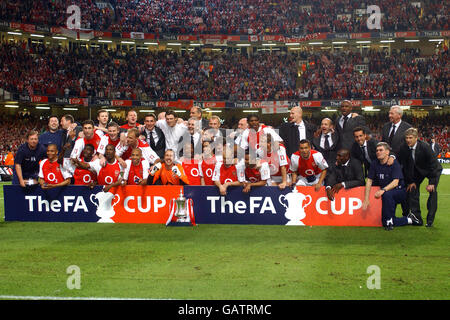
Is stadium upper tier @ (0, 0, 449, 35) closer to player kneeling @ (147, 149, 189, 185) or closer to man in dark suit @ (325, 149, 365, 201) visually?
player kneeling @ (147, 149, 189, 185)

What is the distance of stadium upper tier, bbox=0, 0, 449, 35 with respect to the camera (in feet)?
142

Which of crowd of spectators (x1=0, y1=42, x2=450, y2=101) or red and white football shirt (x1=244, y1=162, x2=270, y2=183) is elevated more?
crowd of spectators (x1=0, y1=42, x2=450, y2=101)

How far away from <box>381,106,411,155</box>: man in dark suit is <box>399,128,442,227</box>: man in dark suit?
1.24 feet

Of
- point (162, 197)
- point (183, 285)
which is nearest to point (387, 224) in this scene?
point (162, 197)

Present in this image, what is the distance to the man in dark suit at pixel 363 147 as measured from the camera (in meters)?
9.77

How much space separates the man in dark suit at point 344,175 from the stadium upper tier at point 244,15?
3578 cm

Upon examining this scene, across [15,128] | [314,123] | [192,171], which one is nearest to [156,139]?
[192,171]

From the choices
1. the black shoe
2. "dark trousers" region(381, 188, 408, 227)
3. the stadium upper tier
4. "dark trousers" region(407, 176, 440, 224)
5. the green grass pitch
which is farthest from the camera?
the stadium upper tier

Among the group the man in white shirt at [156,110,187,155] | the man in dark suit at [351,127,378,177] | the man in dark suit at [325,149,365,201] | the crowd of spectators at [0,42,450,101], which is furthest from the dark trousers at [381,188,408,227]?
the crowd of spectators at [0,42,450,101]

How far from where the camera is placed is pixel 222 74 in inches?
1738

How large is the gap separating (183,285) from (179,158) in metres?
6.15

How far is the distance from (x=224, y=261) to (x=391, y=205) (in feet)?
13.3

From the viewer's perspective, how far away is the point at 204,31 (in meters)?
45.4

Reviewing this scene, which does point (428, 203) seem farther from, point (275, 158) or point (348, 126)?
point (275, 158)
